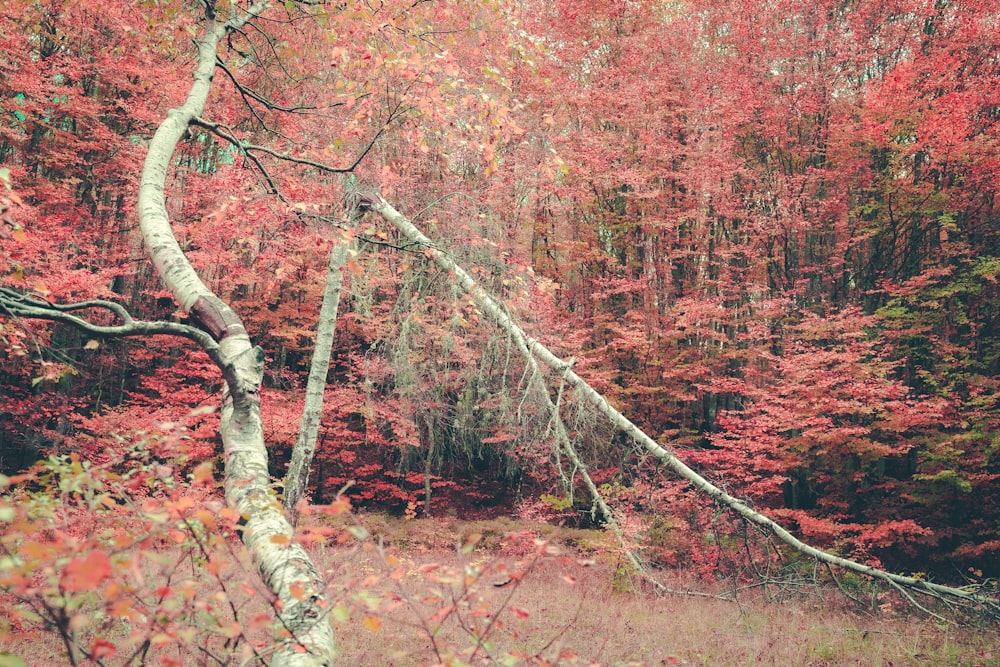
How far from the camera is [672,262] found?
15.1 metres

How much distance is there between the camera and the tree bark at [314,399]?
6133 millimetres

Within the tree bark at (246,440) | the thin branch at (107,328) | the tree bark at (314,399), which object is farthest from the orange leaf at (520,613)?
the tree bark at (314,399)

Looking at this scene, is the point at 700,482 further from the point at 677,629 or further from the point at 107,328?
the point at 107,328

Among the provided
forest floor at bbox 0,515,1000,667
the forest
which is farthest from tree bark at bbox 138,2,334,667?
the forest

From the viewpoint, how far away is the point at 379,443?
1461 centimetres

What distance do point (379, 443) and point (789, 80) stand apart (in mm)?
13777

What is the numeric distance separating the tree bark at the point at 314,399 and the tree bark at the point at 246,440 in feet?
8.92

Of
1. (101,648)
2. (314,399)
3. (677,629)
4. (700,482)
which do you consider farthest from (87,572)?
(677,629)

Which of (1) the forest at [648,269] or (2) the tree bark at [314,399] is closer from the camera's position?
(2) the tree bark at [314,399]

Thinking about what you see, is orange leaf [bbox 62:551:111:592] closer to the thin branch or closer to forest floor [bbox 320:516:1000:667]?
the thin branch

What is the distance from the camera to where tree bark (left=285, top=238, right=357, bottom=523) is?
6.13 metres

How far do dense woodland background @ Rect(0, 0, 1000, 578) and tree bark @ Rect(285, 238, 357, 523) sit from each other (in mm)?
1694

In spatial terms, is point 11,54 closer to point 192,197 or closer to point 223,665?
point 192,197

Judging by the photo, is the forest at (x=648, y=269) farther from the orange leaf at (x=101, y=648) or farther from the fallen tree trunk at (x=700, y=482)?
the orange leaf at (x=101, y=648)
